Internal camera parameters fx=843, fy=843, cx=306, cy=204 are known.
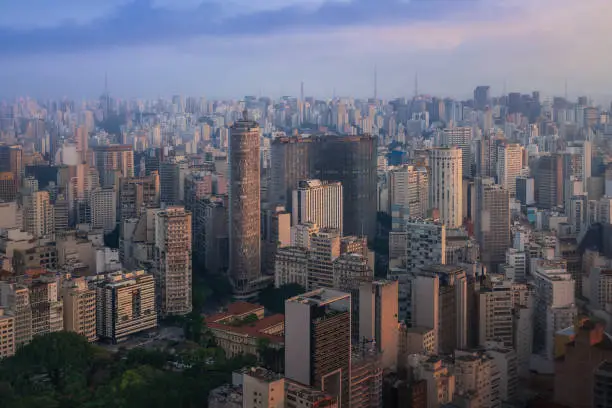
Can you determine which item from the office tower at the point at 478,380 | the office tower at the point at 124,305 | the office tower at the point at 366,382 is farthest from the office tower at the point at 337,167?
the office tower at the point at 366,382

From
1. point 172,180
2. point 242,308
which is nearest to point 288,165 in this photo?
point 172,180

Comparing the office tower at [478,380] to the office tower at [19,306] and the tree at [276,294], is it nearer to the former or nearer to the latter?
the tree at [276,294]

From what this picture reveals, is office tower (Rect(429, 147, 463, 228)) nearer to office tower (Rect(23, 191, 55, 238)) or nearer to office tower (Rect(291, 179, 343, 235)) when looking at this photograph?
office tower (Rect(291, 179, 343, 235))

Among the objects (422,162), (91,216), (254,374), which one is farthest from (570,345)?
(91,216)

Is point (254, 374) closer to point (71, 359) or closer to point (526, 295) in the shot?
point (71, 359)

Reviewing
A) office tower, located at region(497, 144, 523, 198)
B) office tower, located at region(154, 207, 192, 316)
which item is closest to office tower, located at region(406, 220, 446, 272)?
office tower, located at region(154, 207, 192, 316)

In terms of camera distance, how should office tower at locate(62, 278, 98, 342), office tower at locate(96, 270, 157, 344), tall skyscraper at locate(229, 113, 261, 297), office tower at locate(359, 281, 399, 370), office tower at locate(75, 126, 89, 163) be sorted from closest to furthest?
office tower at locate(359, 281, 399, 370) → office tower at locate(62, 278, 98, 342) → office tower at locate(96, 270, 157, 344) → tall skyscraper at locate(229, 113, 261, 297) → office tower at locate(75, 126, 89, 163)
